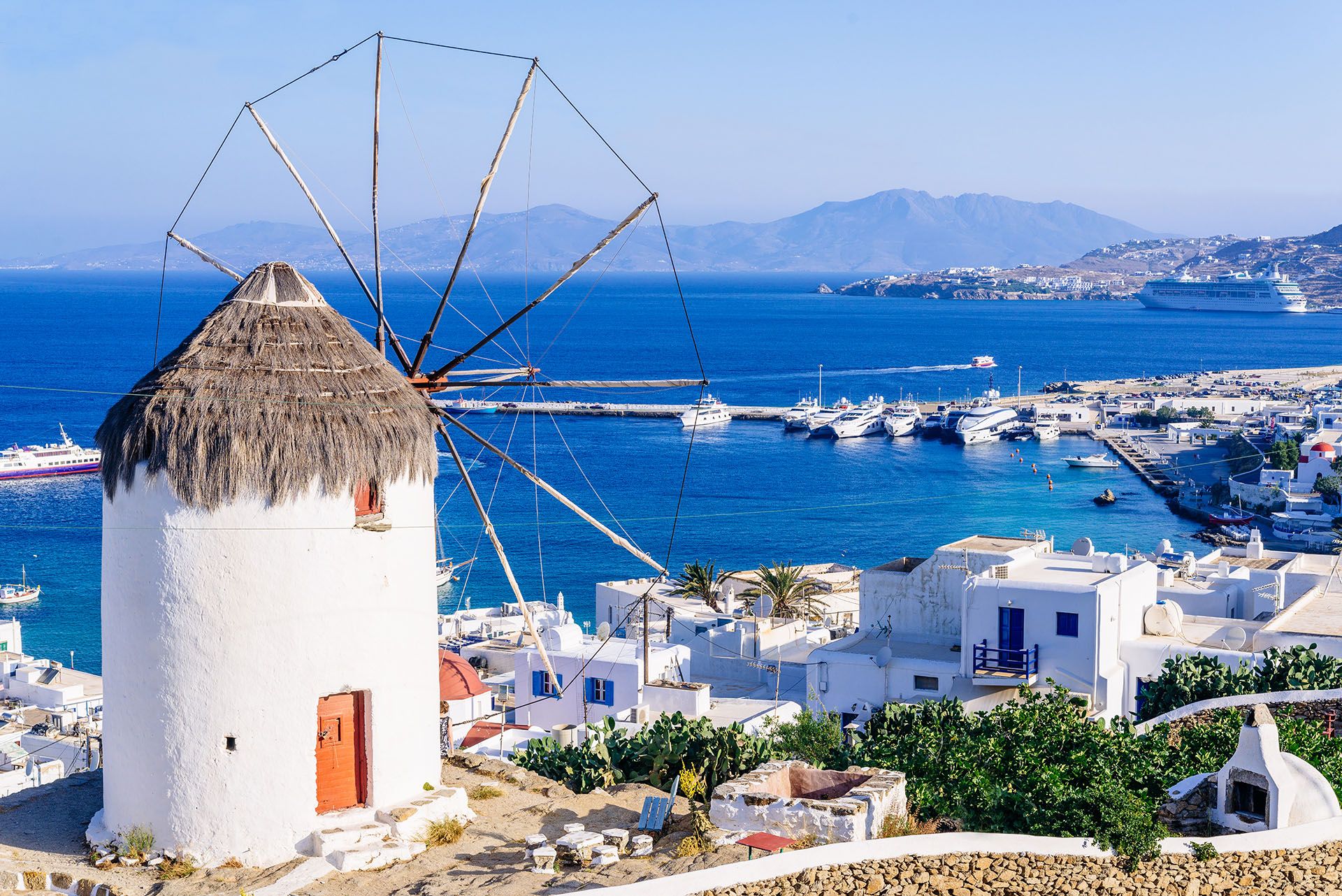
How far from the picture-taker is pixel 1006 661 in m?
21.4

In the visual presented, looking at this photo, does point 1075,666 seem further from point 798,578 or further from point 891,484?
point 891,484

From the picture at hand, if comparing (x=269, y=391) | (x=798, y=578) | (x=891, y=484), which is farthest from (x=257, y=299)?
(x=891, y=484)

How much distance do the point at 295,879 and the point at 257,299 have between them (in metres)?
4.87

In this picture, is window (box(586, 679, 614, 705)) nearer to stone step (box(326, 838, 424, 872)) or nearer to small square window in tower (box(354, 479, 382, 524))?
stone step (box(326, 838, 424, 872))

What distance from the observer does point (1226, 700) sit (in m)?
16.7

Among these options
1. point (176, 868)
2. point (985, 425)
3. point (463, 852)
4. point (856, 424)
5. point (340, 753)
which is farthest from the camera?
point (856, 424)

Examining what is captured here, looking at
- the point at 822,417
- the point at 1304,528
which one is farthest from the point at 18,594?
the point at 822,417

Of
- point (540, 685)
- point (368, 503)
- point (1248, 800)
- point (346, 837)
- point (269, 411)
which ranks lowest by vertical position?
point (540, 685)

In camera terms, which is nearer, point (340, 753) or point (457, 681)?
point (340, 753)

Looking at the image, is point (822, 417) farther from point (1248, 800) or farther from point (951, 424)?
point (1248, 800)

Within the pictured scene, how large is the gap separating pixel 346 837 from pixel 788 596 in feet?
89.5

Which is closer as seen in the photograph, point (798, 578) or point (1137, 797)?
point (1137, 797)

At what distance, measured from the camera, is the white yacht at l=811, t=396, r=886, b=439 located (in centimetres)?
9975

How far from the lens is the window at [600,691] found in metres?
26.5
